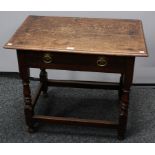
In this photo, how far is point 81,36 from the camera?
154cm

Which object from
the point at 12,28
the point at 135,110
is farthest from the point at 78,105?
the point at 12,28

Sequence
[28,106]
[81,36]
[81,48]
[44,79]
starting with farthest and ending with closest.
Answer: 1. [44,79]
2. [28,106]
3. [81,36]
4. [81,48]

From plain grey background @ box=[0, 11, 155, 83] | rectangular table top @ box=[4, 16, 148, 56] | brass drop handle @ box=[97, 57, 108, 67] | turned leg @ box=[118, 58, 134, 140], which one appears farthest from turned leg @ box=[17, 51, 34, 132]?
plain grey background @ box=[0, 11, 155, 83]

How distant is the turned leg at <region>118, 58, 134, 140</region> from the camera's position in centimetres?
142

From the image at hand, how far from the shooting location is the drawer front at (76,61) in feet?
4.64

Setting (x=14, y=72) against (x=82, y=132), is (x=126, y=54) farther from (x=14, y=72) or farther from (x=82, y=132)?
(x=14, y=72)

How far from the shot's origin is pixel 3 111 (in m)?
1.98

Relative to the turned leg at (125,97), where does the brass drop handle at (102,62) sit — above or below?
above

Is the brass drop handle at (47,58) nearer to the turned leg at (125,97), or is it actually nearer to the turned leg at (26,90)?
the turned leg at (26,90)

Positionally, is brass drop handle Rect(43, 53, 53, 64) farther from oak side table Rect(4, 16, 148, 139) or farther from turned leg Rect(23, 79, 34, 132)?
turned leg Rect(23, 79, 34, 132)

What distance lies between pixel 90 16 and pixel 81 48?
0.72m

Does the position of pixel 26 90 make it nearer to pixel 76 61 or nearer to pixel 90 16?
pixel 76 61

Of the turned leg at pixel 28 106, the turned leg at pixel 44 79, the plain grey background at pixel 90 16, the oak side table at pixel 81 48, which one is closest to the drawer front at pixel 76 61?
the oak side table at pixel 81 48

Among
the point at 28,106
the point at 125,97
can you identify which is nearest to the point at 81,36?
the point at 125,97
